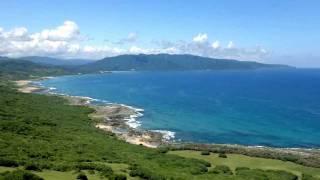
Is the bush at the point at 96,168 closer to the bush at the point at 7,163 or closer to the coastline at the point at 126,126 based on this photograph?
the bush at the point at 7,163

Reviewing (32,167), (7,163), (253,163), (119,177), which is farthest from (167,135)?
A: (7,163)

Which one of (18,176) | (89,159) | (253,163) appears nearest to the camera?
(18,176)

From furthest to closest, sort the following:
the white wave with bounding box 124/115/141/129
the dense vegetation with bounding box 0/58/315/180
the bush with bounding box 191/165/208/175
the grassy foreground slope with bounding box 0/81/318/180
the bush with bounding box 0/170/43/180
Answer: the white wave with bounding box 124/115/141/129 < the bush with bounding box 191/165/208/175 < the grassy foreground slope with bounding box 0/81/318/180 < the dense vegetation with bounding box 0/58/315/180 < the bush with bounding box 0/170/43/180

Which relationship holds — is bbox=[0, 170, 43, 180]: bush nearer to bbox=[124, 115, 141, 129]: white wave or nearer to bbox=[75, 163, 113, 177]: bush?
bbox=[75, 163, 113, 177]: bush

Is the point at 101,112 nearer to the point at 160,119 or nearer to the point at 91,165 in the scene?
the point at 160,119

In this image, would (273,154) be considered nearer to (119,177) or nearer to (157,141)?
(157,141)

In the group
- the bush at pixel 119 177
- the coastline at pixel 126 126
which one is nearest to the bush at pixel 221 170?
the bush at pixel 119 177

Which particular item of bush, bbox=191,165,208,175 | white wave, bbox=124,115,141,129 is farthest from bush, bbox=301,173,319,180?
white wave, bbox=124,115,141,129

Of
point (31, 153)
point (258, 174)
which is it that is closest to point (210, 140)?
point (258, 174)
